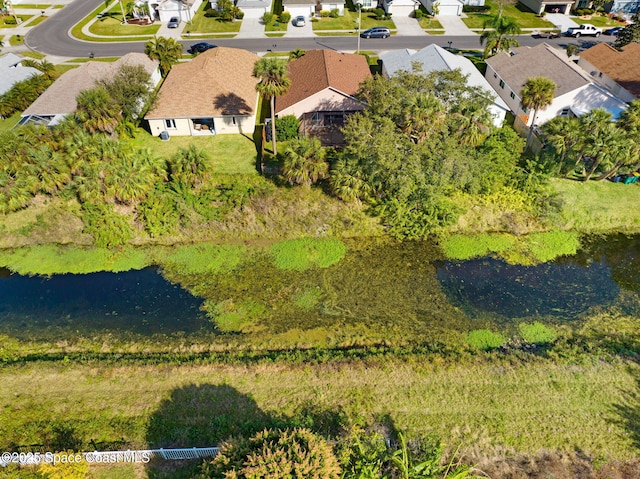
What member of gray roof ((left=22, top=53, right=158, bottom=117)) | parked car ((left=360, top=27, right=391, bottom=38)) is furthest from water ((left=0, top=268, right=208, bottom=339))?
parked car ((left=360, top=27, right=391, bottom=38))

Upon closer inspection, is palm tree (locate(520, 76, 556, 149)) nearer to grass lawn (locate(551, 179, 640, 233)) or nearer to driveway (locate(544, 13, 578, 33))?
grass lawn (locate(551, 179, 640, 233))

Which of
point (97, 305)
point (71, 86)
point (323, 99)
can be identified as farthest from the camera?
point (71, 86)

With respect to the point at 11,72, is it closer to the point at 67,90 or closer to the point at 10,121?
the point at 10,121

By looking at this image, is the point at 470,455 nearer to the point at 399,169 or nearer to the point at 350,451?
the point at 350,451

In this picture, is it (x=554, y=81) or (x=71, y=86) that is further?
(x=71, y=86)

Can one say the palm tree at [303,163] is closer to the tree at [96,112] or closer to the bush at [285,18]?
the tree at [96,112]

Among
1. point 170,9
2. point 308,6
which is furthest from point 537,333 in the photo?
point 170,9
